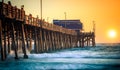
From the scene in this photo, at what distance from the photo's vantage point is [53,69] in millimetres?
17078

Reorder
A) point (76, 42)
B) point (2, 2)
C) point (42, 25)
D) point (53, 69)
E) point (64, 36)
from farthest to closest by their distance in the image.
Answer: point (76, 42) < point (64, 36) < point (42, 25) < point (2, 2) < point (53, 69)

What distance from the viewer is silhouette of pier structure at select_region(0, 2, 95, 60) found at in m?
21.6

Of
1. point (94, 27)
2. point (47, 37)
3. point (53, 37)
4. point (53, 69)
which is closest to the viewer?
point (53, 69)

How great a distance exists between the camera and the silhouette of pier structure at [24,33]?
21.6m

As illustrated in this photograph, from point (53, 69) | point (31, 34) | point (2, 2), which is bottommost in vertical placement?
point (53, 69)

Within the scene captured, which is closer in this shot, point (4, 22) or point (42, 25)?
point (4, 22)

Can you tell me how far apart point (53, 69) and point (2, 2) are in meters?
6.38

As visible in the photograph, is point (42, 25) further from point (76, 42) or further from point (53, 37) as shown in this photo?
point (76, 42)

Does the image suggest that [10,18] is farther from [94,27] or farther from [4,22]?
[94,27]

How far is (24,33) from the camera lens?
96.7ft

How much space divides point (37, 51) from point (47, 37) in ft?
18.9

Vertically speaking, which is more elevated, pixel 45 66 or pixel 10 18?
pixel 10 18

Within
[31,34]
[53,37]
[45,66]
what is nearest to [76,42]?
[53,37]

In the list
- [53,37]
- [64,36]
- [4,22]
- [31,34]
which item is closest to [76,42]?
[64,36]
